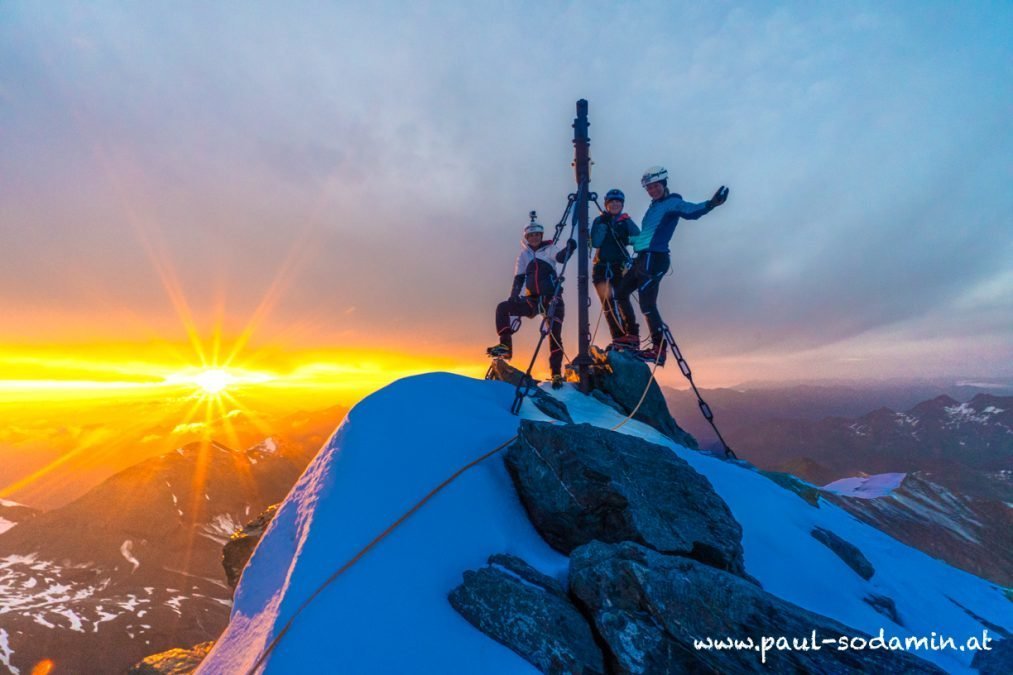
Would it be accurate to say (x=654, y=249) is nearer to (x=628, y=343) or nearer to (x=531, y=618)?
(x=628, y=343)

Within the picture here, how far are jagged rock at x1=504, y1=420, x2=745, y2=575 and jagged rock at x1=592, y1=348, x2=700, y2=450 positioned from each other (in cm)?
649

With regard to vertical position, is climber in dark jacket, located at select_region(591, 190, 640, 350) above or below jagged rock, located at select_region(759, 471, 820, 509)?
above

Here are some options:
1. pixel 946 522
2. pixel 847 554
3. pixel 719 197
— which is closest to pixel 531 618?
pixel 847 554

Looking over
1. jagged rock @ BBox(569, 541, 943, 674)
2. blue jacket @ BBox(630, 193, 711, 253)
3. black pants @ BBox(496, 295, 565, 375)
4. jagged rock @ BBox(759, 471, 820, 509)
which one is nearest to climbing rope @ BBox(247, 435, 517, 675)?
jagged rock @ BBox(569, 541, 943, 674)

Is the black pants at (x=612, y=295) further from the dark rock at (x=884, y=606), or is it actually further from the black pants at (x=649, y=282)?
the dark rock at (x=884, y=606)

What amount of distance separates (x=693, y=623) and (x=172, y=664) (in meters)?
8.25

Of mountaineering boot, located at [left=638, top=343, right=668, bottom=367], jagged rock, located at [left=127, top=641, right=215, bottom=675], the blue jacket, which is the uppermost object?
the blue jacket

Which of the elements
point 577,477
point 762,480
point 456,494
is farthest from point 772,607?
point 762,480

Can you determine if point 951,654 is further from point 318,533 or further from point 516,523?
point 318,533

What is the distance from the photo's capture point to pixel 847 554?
7.27 metres

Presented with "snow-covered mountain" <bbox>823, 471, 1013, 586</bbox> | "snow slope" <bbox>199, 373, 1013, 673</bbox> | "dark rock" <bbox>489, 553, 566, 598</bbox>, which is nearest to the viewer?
"snow slope" <bbox>199, 373, 1013, 673</bbox>

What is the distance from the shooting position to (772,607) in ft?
11.9

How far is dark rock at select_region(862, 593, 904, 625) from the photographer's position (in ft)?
19.9

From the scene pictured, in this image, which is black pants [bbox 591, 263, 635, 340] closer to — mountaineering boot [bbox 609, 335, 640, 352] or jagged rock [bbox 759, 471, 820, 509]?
mountaineering boot [bbox 609, 335, 640, 352]
